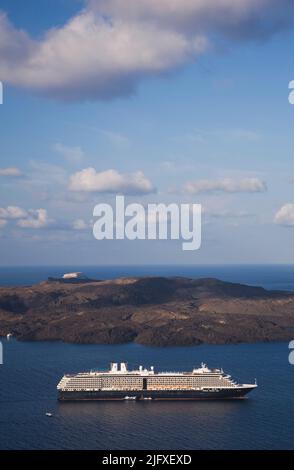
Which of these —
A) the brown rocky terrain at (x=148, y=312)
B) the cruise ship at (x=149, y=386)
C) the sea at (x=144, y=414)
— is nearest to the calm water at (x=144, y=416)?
the sea at (x=144, y=414)

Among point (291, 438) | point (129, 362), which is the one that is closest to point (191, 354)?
point (129, 362)

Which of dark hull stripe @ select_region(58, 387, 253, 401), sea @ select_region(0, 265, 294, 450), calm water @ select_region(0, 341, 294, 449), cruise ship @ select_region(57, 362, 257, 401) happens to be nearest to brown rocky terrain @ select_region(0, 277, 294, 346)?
sea @ select_region(0, 265, 294, 450)

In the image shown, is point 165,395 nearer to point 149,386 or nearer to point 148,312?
point 149,386

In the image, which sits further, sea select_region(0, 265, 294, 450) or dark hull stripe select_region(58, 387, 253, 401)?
dark hull stripe select_region(58, 387, 253, 401)

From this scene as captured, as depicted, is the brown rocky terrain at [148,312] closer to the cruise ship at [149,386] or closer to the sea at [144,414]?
the sea at [144,414]

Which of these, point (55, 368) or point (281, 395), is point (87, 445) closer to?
point (281, 395)

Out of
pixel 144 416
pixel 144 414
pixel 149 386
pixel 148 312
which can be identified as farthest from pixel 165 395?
pixel 148 312

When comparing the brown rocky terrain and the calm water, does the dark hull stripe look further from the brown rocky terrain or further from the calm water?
the brown rocky terrain
